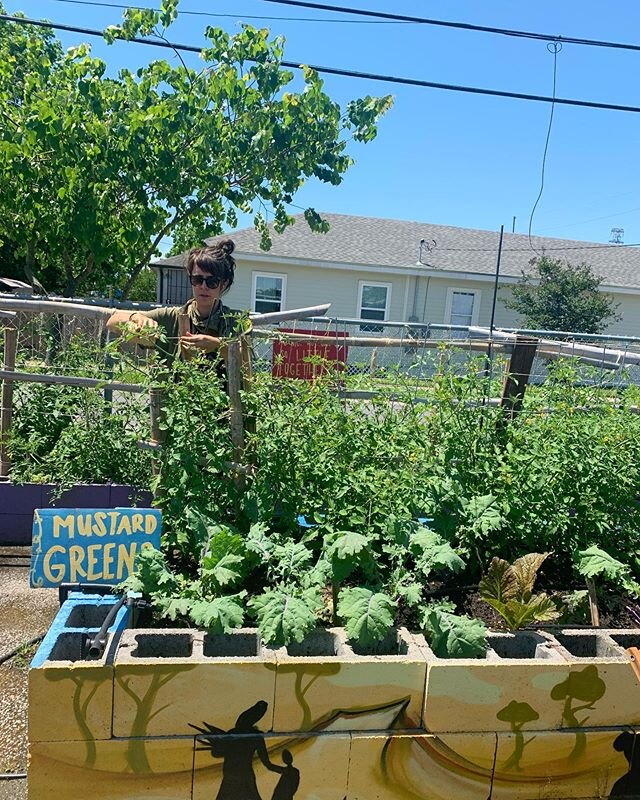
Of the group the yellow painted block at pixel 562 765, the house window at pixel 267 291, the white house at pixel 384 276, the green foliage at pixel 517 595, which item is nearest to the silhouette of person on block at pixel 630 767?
the yellow painted block at pixel 562 765

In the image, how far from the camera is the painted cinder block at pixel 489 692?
2096 mm

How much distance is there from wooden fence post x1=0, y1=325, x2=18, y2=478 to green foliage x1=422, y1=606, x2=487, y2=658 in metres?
3.11

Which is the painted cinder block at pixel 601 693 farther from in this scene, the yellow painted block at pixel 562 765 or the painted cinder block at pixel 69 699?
the painted cinder block at pixel 69 699

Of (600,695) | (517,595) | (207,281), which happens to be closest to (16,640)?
(207,281)

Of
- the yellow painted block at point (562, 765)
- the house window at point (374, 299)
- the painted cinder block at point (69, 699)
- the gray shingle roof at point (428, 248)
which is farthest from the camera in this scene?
the house window at point (374, 299)

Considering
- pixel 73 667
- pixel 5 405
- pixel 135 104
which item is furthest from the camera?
pixel 135 104

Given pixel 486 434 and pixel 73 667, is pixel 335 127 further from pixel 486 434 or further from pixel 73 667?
pixel 73 667

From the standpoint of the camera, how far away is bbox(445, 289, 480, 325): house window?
17828 millimetres

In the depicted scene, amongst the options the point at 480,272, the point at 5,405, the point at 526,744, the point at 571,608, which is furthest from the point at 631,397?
the point at 480,272

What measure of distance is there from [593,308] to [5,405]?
16.7m

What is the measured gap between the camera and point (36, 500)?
12.8 feet

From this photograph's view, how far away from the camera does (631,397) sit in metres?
3.24

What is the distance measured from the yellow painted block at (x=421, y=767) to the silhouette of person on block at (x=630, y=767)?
0.51 metres

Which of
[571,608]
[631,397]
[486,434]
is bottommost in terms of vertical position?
[571,608]
